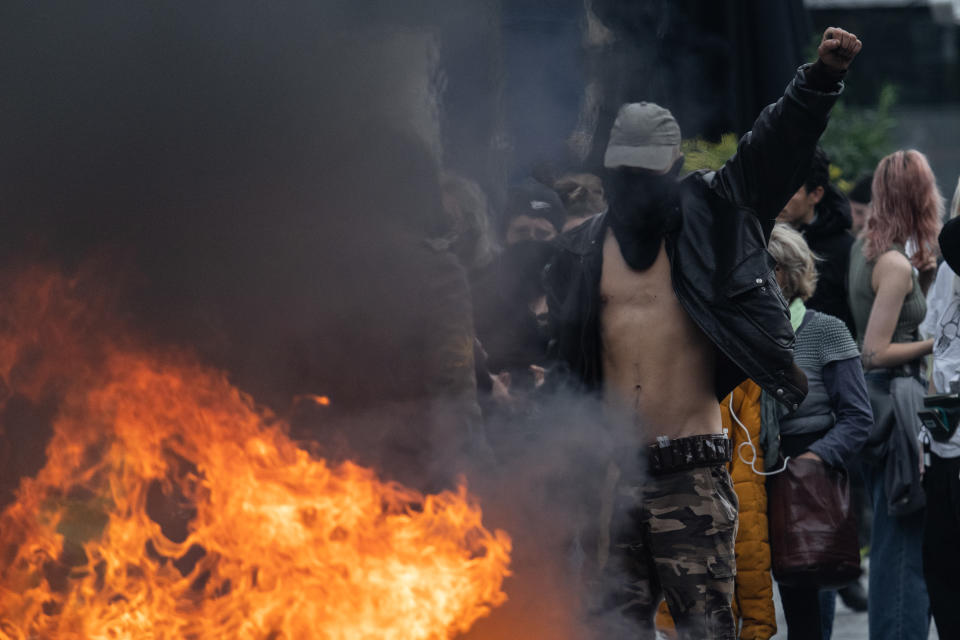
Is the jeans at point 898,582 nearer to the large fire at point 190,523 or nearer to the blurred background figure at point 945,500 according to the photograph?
the blurred background figure at point 945,500

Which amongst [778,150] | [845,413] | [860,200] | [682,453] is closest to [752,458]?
[845,413]

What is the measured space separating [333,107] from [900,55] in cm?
1655

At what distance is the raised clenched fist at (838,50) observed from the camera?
3375mm

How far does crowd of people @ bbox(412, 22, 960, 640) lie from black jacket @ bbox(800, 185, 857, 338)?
11 mm

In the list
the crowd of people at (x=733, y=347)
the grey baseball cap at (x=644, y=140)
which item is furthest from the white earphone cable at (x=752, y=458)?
the grey baseball cap at (x=644, y=140)

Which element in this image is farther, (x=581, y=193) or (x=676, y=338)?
(x=581, y=193)

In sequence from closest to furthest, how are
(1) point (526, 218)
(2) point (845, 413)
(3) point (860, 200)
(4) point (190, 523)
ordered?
(4) point (190, 523) → (2) point (845, 413) → (1) point (526, 218) → (3) point (860, 200)

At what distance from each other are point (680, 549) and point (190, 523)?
169 cm

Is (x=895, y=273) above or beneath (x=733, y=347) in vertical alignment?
above

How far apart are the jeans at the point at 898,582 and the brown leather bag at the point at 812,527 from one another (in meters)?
0.69

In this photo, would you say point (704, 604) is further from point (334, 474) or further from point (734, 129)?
point (734, 129)

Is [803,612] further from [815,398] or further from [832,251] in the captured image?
[832,251]

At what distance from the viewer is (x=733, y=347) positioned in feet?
12.2

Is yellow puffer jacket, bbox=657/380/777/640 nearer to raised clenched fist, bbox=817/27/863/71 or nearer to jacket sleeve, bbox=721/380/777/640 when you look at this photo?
jacket sleeve, bbox=721/380/777/640
